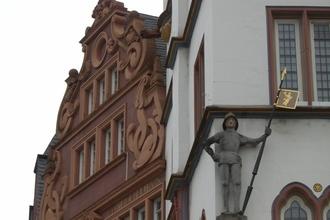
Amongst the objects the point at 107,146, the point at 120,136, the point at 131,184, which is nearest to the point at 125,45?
the point at 120,136

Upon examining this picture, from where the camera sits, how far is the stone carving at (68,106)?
37594 millimetres

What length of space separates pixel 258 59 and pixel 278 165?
2177mm

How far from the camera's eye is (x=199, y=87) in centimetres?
2562

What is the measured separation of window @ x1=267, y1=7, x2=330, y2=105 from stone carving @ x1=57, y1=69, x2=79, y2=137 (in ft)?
47.0

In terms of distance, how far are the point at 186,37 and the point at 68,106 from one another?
11.3 m

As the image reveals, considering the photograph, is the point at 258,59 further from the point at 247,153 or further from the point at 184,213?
the point at 184,213

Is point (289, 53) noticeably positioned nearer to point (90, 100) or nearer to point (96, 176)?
point (96, 176)

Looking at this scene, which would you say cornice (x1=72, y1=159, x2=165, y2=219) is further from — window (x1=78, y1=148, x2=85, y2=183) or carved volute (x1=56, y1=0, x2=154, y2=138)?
carved volute (x1=56, y1=0, x2=154, y2=138)

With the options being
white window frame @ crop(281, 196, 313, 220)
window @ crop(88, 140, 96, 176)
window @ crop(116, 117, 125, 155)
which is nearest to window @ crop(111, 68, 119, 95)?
window @ crop(116, 117, 125, 155)

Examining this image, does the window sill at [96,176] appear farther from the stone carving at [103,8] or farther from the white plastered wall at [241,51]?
the white plastered wall at [241,51]

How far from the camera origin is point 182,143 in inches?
1046

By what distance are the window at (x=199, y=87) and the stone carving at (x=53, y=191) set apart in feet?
38.0

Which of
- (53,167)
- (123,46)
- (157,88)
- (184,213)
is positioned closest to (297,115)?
(184,213)

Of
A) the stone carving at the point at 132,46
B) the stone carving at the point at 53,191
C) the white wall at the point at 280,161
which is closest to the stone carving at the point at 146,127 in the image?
the stone carving at the point at 132,46
